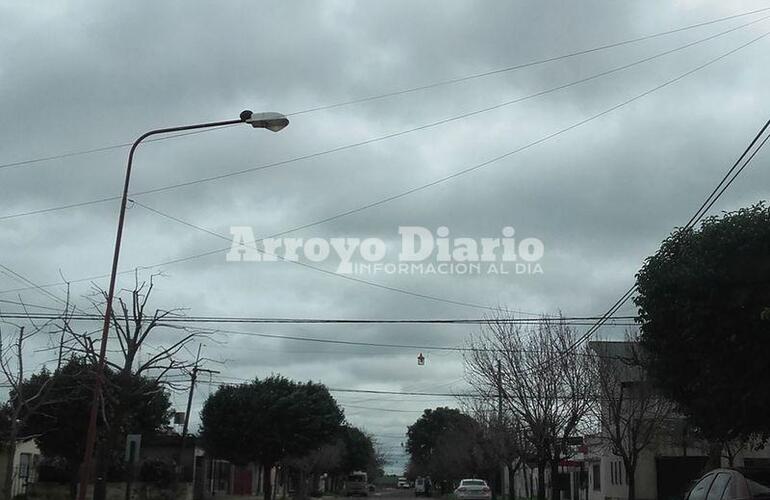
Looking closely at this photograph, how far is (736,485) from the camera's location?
11.8 metres

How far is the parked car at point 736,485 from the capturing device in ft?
37.5

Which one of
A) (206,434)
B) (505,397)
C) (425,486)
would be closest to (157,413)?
(206,434)

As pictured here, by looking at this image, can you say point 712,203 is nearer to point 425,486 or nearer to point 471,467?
point 471,467

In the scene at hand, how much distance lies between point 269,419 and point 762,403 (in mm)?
36388

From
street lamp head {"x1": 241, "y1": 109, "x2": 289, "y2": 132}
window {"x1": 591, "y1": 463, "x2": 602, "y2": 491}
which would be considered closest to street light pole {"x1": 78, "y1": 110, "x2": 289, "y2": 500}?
street lamp head {"x1": 241, "y1": 109, "x2": 289, "y2": 132}

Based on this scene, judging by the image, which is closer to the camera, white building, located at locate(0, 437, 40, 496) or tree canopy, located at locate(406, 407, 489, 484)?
white building, located at locate(0, 437, 40, 496)

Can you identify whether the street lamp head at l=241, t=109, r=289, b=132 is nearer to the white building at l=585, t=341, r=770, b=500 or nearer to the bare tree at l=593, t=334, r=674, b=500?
the bare tree at l=593, t=334, r=674, b=500

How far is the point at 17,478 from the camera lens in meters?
44.6

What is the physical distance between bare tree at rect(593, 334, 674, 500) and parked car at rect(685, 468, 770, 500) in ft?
55.8

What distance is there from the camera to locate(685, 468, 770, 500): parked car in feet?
37.5

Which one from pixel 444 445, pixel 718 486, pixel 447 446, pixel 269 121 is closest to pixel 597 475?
pixel 447 446

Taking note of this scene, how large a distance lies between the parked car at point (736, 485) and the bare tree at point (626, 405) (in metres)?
17.0

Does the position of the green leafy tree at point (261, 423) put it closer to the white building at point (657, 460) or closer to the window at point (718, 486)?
the white building at point (657, 460)

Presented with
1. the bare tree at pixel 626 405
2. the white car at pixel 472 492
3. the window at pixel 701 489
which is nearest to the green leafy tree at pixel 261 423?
the white car at pixel 472 492
